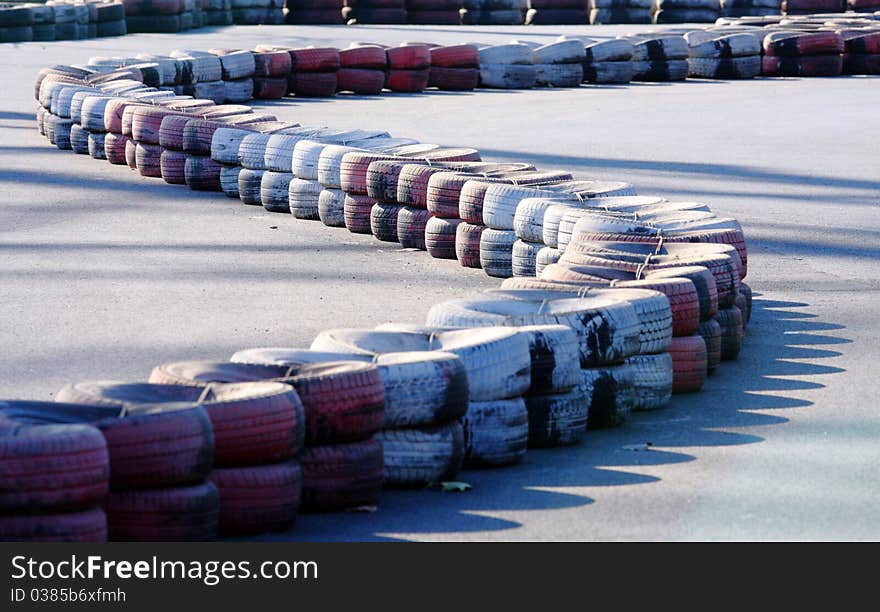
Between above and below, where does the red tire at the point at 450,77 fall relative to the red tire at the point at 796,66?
above

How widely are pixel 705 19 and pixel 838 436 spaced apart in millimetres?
21439

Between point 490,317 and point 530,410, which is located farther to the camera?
point 490,317

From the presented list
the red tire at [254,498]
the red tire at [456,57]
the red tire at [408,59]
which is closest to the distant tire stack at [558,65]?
the red tire at [456,57]

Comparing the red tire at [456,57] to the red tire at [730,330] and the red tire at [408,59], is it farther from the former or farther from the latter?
the red tire at [730,330]

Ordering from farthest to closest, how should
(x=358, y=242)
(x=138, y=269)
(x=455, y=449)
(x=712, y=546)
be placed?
(x=358, y=242)
(x=138, y=269)
(x=455, y=449)
(x=712, y=546)

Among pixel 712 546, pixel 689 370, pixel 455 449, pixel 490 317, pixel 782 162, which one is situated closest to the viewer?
pixel 712 546

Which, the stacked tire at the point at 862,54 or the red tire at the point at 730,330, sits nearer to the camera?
the red tire at the point at 730,330

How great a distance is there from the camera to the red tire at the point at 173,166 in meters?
Answer: 9.62

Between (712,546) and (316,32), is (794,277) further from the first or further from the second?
(316,32)

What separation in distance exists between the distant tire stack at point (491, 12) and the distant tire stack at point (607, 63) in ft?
25.1

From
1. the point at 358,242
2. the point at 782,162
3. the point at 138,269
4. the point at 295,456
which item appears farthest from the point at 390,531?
the point at 782,162

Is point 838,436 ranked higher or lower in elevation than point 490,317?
lower

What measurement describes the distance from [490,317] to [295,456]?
3.81ft

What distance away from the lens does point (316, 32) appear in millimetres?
23172
